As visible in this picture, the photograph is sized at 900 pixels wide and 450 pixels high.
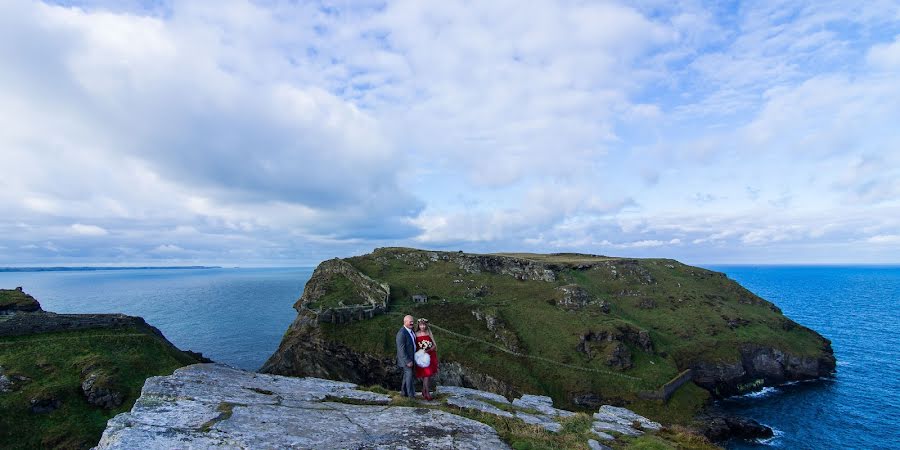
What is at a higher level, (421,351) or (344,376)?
(421,351)

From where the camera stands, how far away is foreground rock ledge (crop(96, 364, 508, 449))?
1100cm

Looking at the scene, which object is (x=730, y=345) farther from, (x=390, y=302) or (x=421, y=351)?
(x=421, y=351)

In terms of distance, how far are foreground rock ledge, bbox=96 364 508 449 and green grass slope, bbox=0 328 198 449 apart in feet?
85.3

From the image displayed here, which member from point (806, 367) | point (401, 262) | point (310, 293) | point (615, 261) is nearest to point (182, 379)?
point (310, 293)

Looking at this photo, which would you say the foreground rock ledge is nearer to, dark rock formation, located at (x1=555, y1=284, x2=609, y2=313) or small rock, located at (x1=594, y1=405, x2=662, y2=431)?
small rock, located at (x1=594, y1=405, x2=662, y2=431)

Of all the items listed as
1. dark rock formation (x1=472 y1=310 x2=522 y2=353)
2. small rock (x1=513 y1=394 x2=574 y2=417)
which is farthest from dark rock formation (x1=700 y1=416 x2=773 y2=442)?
small rock (x1=513 y1=394 x2=574 y2=417)

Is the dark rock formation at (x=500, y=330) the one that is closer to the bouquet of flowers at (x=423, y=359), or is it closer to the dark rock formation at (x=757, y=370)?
the dark rock formation at (x=757, y=370)

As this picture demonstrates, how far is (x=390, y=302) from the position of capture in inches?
3590

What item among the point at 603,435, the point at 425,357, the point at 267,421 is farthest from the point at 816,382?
the point at 267,421

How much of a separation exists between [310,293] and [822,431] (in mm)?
96737

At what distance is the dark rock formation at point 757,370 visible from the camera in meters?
80.9

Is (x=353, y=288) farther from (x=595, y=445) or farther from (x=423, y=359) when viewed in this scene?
(x=595, y=445)

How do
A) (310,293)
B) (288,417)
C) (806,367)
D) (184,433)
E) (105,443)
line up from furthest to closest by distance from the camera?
(310,293) → (806,367) → (288,417) → (184,433) → (105,443)

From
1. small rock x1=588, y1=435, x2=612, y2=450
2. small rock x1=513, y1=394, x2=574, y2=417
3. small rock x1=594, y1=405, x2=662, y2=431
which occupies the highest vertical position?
small rock x1=588, y1=435, x2=612, y2=450
